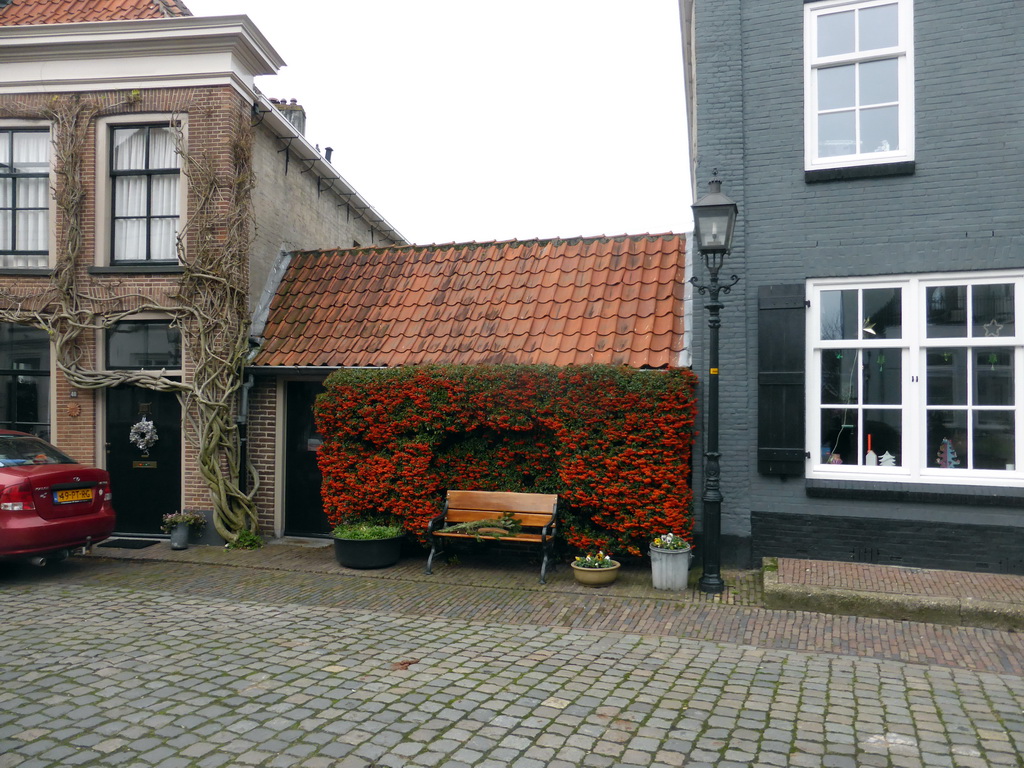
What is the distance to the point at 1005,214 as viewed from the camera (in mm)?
8188

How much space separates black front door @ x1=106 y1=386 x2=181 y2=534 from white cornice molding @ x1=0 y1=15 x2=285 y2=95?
4464 mm

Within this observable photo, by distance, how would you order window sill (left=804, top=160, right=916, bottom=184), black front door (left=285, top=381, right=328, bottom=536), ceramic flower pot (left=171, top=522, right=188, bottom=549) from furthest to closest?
black front door (left=285, top=381, right=328, bottom=536) < ceramic flower pot (left=171, top=522, right=188, bottom=549) < window sill (left=804, top=160, right=916, bottom=184)

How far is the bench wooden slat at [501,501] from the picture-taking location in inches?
354

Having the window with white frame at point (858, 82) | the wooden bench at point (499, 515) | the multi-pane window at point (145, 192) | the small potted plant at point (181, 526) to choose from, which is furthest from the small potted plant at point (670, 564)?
the multi-pane window at point (145, 192)

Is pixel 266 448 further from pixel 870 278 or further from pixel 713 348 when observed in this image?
pixel 870 278

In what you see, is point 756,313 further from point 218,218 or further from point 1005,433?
point 218,218

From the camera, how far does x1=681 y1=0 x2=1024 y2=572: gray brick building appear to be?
26.9 ft

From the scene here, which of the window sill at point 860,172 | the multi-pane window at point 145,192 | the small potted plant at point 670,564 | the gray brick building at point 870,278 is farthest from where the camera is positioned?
the multi-pane window at point 145,192

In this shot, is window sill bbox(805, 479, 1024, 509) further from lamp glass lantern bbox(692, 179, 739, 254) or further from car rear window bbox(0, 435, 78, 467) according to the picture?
car rear window bbox(0, 435, 78, 467)

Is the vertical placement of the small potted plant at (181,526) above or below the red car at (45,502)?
below

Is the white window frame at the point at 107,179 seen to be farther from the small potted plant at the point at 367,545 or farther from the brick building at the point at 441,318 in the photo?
the small potted plant at the point at 367,545

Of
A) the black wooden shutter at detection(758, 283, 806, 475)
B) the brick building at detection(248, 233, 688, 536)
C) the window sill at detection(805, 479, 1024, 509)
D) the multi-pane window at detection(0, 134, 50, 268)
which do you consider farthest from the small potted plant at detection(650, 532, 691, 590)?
the multi-pane window at detection(0, 134, 50, 268)

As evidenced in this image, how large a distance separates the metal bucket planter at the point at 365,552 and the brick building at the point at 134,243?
2341 mm

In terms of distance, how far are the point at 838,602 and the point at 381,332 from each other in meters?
6.68
